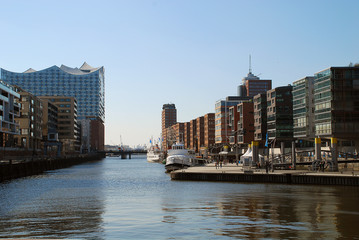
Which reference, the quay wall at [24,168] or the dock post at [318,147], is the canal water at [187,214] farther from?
the quay wall at [24,168]

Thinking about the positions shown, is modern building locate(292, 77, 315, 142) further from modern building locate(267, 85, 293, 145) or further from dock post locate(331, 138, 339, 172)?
dock post locate(331, 138, 339, 172)

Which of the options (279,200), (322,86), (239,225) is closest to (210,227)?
(239,225)

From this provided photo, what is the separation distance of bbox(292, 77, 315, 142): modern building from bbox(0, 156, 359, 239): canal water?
79.2m

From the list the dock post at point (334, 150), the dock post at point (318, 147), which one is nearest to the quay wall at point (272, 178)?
the dock post at point (334, 150)

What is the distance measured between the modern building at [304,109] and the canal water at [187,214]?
79246mm

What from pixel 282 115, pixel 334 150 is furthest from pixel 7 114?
pixel 334 150

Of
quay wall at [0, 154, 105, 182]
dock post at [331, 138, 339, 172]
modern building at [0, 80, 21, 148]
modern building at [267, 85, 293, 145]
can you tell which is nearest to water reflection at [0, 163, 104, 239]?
quay wall at [0, 154, 105, 182]

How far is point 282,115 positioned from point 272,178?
9125 cm

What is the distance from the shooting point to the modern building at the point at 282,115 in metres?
169

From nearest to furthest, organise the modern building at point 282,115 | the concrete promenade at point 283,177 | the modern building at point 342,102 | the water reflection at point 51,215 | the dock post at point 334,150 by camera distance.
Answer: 1. the water reflection at point 51,215
2. the concrete promenade at point 283,177
3. the dock post at point 334,150
4. the modern building at point 342,102
5. the modern building at point 282,115

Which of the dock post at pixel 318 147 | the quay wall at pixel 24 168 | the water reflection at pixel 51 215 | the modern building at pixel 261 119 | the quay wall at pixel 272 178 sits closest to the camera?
the water reflection at pixel 51 215

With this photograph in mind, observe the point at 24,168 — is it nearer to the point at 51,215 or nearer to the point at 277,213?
the point at 51,215

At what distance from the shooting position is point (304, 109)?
483 ft

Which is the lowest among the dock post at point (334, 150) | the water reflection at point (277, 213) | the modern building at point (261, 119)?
the water reflection at point (277, 213)
